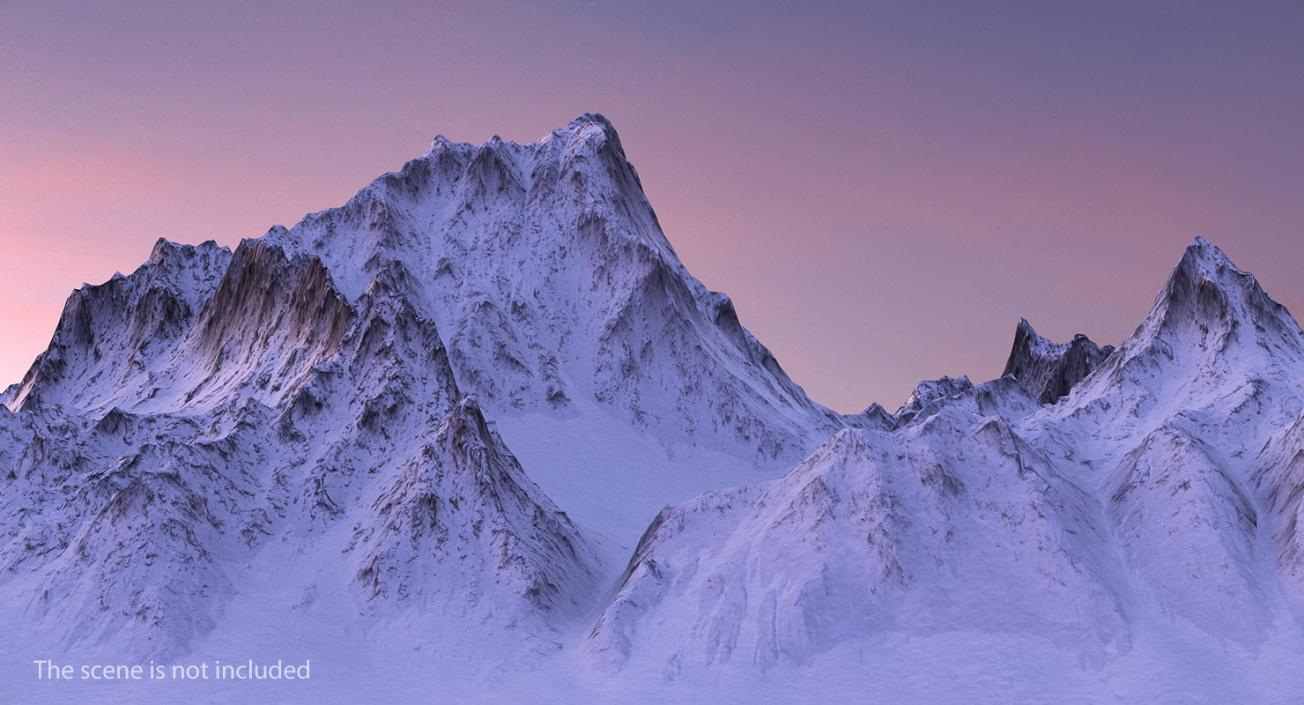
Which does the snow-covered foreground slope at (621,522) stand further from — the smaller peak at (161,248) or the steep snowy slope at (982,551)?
the smaller peak at (161,248)

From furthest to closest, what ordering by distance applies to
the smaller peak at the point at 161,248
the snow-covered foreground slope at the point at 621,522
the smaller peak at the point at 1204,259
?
the smaller peak at the point at 161,248, the smaller peak at the point at 1204,259, the snow-covered foreground slope at the point at 621,522

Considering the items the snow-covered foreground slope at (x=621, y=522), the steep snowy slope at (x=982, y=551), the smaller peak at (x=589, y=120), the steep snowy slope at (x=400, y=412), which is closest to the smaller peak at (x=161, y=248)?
the steep snowy slope at (x=400, y=412)

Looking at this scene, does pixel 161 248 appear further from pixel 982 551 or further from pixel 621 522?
pixel 982 551

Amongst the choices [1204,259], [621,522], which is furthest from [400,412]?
[1204,259]

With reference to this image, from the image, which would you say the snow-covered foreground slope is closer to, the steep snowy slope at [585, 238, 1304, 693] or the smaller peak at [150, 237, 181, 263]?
the steep snowy slope at [585, 238, 1304, 693]

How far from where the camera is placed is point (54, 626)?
295 feet

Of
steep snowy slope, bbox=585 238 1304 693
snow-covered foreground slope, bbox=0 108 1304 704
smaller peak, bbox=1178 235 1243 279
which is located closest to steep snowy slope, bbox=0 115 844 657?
snow-covered foreground slope, bbox=0 108 1304 704

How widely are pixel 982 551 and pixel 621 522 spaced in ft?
127

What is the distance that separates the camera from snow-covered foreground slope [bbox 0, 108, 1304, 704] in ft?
261

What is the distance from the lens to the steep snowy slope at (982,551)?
7988 centimetres

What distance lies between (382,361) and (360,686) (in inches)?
1611

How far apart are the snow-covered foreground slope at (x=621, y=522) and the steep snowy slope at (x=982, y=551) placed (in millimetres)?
227

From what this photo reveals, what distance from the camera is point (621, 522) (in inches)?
4542

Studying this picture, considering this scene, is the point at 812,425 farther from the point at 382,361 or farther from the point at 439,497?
the point at 439,497
